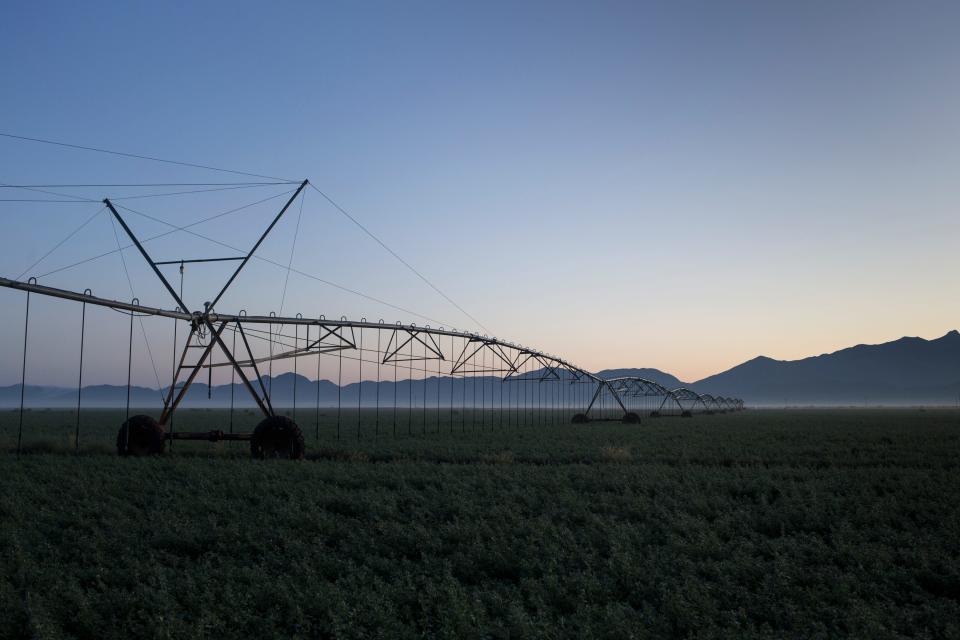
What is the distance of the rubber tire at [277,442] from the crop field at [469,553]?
2504 millimetres

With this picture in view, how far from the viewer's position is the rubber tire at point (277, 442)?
26531 millimetres

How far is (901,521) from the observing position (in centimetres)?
1656

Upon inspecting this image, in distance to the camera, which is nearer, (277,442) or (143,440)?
(277,442)

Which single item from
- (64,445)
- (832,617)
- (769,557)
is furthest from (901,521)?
(64,445)

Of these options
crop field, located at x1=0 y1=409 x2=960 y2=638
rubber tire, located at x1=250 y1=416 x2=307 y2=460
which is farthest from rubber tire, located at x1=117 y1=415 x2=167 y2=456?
rubber tire, located at x1=250 y1=416 x2=307 y2=460

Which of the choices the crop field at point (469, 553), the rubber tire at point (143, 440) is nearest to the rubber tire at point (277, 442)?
the crop field at point (469, 553)

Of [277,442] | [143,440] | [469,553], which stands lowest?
[469,553]

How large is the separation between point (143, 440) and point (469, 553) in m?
18.7

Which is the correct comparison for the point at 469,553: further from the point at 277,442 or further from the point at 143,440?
the point at 143,440

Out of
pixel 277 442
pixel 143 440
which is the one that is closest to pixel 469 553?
pixel 277 442

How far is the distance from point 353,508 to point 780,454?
24139 millimetres

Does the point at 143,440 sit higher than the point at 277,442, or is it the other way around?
the point at 143,440

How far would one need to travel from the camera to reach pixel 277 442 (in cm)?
2673

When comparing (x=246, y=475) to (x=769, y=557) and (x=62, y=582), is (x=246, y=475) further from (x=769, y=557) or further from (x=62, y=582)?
(x=769, y=557)
